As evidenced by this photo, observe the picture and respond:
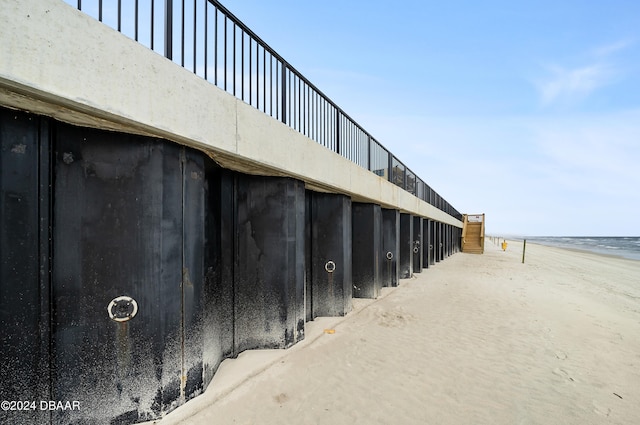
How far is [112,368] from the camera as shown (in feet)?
10.4

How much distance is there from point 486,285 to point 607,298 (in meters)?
4.10

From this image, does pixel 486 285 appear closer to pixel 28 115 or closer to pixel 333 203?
pixel 333 203

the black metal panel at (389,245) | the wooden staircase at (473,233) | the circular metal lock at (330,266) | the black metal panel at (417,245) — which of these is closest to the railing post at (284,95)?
the circular metal lock at (330,266)

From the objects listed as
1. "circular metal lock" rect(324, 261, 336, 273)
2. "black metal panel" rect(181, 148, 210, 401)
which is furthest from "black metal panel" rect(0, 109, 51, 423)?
"circular metal lock" rect(324, 261, 336, 273)

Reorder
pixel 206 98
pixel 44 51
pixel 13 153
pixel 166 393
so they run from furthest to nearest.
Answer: pixel 206 98 < pixel 166 393 < pixel 13 153 < pixel 44 51

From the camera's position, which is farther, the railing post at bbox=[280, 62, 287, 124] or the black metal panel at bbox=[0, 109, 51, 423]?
the railing post at bbox=[280, 62, 287, 124]

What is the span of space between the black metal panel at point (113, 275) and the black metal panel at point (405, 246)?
1232cm

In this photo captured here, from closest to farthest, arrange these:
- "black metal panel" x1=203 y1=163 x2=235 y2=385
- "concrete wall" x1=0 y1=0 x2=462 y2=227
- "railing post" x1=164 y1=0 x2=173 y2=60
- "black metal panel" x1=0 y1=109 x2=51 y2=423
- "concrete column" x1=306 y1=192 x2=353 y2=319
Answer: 1. "concrete wall" x1=0 y1=0 x2=462 y2=227
2. "black metal panel" x1=0 y1=109 x2=51 y2=423
3. "railing post" x1=164 y1=0 x2=173 y2=60
4. "black metal panel" x1=203 y1=163 x2=235 y2=385
5. "concrete column" x1=306 y1=192 x2=353 y2=319

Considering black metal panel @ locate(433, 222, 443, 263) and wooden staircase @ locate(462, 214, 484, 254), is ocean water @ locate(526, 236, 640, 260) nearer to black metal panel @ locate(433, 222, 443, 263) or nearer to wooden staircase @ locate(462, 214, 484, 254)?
wooden staircase @ locate(462, 214, 484, 254)

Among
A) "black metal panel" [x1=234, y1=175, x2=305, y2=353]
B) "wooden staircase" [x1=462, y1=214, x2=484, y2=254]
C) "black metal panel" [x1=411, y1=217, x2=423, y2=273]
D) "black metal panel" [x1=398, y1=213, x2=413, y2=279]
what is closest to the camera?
"black metal panel" [x1=234, y1=175, x2=305, y2=353]

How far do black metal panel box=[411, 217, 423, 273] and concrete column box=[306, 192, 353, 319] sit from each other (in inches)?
392

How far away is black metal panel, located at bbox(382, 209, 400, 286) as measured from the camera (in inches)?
469

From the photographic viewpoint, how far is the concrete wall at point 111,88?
224 centimetres

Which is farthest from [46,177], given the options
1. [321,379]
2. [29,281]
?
[321,379]
